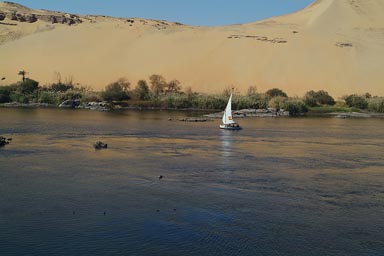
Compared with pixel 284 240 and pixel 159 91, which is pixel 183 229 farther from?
pixel 159 91

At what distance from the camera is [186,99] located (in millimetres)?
53781

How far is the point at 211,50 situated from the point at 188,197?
56979 mm

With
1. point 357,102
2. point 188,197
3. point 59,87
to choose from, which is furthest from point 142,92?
point 188,197

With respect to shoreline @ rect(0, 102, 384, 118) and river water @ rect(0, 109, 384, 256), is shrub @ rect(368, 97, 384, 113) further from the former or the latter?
river water @ rect(0, 109, 384, 256)

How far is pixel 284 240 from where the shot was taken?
11578 mm

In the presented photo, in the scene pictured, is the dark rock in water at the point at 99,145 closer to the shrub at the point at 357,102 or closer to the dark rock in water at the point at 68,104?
the dark rock in water at the point at 68,104

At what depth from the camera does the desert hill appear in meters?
63.4

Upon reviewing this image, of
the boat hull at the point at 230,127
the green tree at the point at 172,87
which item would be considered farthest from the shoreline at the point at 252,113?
the boat hull at the point at 230,127

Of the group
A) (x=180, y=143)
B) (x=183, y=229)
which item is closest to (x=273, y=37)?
(x=180, y=143)

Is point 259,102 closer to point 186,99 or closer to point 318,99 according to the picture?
point 318,99

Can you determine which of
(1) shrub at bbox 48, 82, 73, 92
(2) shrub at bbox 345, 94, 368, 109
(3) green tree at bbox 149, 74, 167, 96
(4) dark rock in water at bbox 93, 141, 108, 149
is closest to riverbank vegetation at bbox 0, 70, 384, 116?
(2) shrub at bbox 345, 94, 368, 109

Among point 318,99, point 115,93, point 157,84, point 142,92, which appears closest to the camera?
point 115,93

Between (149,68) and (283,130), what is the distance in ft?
119

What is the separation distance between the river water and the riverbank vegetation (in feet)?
81.0
